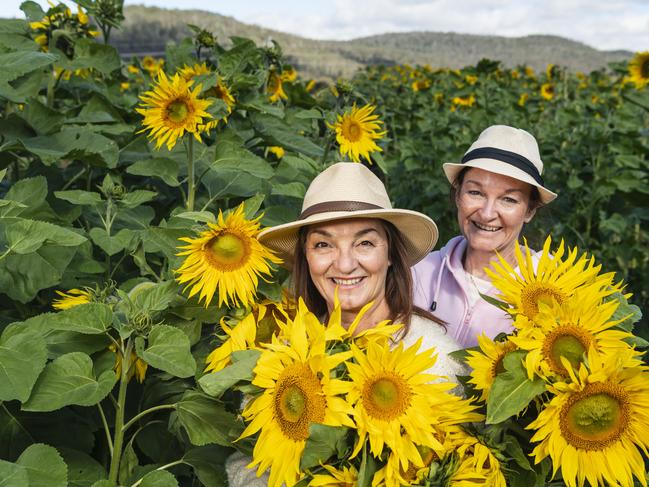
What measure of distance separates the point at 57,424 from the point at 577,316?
1.22 metres

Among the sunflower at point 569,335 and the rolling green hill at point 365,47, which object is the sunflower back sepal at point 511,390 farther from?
the rolling green hill at point 365,47

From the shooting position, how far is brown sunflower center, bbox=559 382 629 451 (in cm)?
112

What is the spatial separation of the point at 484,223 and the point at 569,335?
1.26 metres

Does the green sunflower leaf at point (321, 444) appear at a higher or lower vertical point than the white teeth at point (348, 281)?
lower

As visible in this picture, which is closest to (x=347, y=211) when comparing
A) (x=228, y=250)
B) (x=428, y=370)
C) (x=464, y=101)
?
(x=228, y=250)

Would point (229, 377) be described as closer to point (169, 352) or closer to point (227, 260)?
point (169, 352)

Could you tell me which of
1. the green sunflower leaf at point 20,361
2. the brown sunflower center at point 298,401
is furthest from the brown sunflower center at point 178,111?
the brown sunflower center at point 298,401

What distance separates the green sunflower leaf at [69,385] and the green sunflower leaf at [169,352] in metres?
0.11

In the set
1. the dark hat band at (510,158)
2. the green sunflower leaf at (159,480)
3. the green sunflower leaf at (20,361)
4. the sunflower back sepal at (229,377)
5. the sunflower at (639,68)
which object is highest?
the sunflower at (639,68)

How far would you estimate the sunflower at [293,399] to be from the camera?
1.16m

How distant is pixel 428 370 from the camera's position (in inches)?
63.6

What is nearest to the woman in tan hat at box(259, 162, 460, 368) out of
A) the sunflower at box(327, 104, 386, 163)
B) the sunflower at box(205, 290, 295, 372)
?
the sunflower at box(205, 290, 295, 372)

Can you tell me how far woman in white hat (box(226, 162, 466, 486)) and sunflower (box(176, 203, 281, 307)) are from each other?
123mm

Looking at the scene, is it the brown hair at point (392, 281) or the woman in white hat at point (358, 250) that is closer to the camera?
the woman in white hat at point (358, 250)
